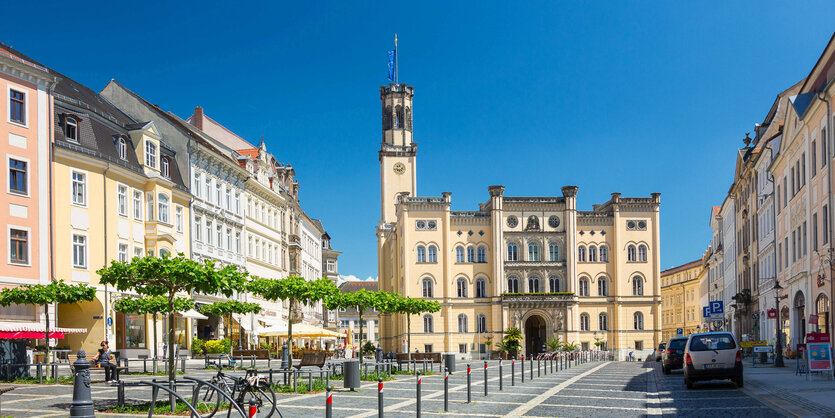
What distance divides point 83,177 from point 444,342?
5342cm

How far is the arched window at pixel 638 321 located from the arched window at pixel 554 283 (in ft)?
27.5

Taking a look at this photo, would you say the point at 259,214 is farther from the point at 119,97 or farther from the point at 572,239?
the point at 572,239

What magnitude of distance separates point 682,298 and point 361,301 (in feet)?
335

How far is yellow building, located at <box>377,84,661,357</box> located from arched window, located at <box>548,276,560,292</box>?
104mm

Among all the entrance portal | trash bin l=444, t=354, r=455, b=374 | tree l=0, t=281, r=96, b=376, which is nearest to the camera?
tree l=0, t=281, r=96, b=376

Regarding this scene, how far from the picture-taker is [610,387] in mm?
27156

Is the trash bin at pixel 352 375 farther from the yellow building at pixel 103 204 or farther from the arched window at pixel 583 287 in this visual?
the arched window at pixel 583 287

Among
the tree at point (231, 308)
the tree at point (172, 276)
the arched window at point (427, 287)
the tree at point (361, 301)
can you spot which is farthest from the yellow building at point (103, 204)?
the arched window at point (427, 287)

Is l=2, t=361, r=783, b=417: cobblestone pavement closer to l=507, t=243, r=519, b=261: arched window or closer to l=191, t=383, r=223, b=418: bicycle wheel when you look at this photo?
l=191, t=383, r=223, b=418: bicycle wheel

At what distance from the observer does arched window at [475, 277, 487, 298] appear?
293ft

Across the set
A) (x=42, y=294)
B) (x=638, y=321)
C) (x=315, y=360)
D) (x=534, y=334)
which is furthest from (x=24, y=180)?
(x=638, y=321)

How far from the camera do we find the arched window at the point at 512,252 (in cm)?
9012

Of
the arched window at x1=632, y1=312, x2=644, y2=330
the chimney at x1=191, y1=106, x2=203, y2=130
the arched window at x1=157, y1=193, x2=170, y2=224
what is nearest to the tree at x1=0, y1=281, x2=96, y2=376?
the arched window at x1=157, y1=193, x2=170, y2=224

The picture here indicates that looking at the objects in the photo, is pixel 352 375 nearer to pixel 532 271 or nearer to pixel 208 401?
pixel 208 401
